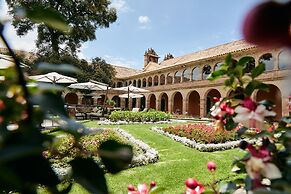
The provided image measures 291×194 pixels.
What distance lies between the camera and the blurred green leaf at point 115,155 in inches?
20.1

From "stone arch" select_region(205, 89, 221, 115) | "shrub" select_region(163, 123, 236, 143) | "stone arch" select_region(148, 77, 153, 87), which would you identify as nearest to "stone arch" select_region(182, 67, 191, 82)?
"stone arch" select_region(205, 89, 221, 115)

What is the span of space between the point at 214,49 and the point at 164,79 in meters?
7.79

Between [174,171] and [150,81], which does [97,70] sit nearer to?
[150,81]

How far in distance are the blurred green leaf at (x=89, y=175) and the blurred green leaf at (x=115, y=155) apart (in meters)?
0.03

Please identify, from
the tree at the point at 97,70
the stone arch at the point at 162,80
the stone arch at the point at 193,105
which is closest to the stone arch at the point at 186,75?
the stone arch at the point at 193,105

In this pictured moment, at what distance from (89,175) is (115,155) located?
0.07m

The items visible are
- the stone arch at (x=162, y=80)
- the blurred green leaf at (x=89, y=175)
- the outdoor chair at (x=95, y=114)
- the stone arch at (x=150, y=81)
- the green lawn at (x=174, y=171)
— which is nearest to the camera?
the blurred green leaf at (x=89, y=175)

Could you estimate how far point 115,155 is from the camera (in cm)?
51

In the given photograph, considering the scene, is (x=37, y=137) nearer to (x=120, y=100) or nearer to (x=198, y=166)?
(x=198, y=166)

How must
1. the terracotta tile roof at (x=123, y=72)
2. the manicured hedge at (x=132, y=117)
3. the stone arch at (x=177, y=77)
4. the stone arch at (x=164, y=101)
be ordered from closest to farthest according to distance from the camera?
the manicured hedge at (x=132, y=117), the stone arch at (x=177, y=77), the stone arch at (x=164, y=101), the terracotta tile roof at (x=123, y=72)

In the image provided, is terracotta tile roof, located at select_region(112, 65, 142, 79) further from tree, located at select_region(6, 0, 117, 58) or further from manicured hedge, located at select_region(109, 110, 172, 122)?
manicured hedge, located at select_region(109, 110, 172, 122)

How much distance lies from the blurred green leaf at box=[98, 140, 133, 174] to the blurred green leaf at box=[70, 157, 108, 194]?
0.03 m

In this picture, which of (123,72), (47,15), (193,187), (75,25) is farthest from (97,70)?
(47,15)

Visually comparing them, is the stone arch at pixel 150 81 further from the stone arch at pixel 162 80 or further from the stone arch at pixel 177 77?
the stone arch at pixel 177 77
